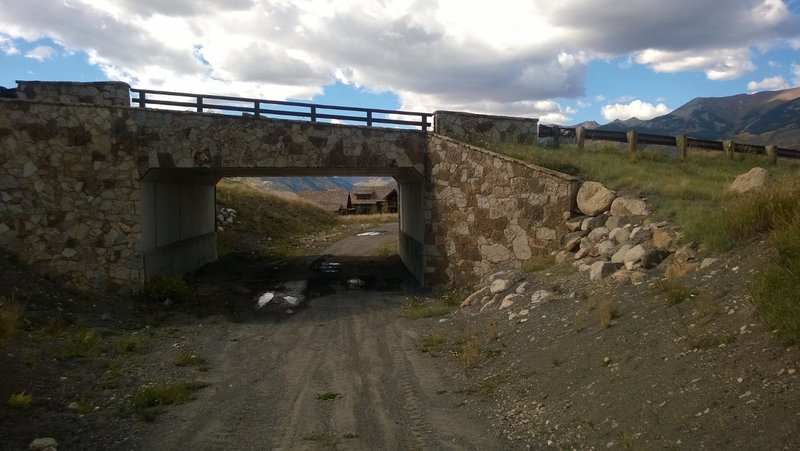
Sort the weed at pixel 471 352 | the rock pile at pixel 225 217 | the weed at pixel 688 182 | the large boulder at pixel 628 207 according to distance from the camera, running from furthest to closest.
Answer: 1. the rock pile at pixel 225 217
2. the large boulder at pixel 628 207
3. the weed at pixel 471 352
4. the weed at pixel 688 182

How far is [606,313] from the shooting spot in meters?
7.68

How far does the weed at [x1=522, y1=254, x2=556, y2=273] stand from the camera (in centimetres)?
1300

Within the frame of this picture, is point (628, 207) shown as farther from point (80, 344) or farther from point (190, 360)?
point (80, 344)

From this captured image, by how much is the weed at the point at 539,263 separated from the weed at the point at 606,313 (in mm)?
4779

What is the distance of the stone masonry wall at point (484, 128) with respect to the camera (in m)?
16.9

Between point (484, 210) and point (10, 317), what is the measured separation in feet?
35.4

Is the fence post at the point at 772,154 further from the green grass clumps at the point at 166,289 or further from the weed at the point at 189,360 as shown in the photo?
the weed at the point at 189,360

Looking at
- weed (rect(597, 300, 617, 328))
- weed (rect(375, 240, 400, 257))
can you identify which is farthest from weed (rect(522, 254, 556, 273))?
weed (rect(375, 240, 400, 257))

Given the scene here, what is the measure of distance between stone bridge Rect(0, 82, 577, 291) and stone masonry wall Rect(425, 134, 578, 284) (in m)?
0.03

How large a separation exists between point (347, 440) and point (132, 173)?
36.3 feet

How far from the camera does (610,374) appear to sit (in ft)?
20.6

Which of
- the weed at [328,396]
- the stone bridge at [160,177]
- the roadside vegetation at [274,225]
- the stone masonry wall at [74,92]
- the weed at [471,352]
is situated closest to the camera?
the weed at [328,396]

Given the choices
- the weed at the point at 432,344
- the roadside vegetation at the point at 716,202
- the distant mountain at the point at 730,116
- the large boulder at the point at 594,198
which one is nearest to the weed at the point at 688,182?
the roadside vegetation at the point at 716,202

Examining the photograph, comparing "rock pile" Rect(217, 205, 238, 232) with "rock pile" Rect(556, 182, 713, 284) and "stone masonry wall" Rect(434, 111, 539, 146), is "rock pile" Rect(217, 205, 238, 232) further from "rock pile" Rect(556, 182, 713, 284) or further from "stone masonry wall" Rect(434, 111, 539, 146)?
"rock pile" Rect(556, 182, 713, 284)
